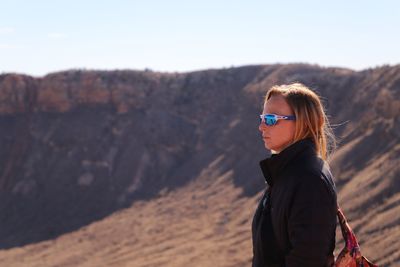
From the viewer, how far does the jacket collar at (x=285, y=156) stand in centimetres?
288

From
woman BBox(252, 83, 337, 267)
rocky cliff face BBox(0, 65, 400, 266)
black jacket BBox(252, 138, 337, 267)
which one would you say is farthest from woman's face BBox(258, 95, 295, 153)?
rocky cliff face BBox(0, 65, 400, 266)

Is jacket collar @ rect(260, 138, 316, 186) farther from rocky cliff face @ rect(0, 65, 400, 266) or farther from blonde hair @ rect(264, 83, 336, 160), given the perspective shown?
rocky cliff face @ rect(0, 65, 400, 266)

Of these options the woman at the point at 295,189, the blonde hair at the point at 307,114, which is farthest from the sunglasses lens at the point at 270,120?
the blonde hair at the point at 307,114

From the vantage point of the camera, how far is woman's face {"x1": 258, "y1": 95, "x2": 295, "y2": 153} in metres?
2.98

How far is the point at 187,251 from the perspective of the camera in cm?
2083

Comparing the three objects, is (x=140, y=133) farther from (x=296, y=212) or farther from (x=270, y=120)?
(x=296, y=212)

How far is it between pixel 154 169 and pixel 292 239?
30.4m

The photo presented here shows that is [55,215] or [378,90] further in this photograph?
[55,215]

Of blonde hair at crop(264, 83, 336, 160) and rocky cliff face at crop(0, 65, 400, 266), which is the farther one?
rocky cliff face at crop(0, 65, 400, 266)

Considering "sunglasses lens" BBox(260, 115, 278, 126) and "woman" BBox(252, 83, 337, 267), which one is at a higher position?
"sunglasses lens" BBox(260, 115, 278, 126)

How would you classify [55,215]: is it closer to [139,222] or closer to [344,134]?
[139,222]

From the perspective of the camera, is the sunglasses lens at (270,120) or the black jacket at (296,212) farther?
the sunglasses lens at (270,120)

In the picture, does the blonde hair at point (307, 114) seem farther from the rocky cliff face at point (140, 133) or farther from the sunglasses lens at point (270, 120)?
the rocky cliff face at point (140, 133)

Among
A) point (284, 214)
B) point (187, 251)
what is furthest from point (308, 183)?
point (187, 251)
